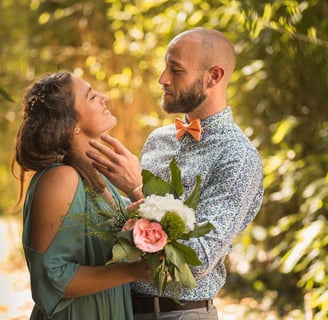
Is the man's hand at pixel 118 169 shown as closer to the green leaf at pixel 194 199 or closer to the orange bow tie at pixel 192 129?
the green leaf at pixel 194 199

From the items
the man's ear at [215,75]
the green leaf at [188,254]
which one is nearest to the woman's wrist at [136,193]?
the green leaf at [188,254]

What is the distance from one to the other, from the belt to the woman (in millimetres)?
58

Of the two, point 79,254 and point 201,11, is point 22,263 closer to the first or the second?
point 201,11

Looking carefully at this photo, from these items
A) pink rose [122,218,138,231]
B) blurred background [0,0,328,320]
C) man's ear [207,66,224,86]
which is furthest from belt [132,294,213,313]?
blurred background [0,0,328,320]

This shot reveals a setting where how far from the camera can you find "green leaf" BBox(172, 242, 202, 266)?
8.47 ft

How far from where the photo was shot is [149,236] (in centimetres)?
251

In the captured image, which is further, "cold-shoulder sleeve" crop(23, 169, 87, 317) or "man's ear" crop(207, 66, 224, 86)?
"man's ear" crop(207, 66, 224, 86)

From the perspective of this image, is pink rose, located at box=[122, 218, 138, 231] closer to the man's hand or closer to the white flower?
the white flower

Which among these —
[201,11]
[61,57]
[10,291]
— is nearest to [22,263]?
[10,291]

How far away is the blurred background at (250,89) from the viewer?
514 centimetres

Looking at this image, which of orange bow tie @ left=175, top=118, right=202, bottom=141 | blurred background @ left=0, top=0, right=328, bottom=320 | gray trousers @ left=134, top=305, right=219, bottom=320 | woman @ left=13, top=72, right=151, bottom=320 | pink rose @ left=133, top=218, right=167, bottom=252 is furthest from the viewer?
blurred background @ left=0, top=0, right=328, bottom=320

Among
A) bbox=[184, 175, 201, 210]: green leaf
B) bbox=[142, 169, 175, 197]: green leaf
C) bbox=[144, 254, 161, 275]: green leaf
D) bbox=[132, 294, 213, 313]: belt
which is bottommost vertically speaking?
bbox=[132, 294, 213, 313]: belt

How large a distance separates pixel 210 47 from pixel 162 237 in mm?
1051

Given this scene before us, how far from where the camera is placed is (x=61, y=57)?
839 cm
